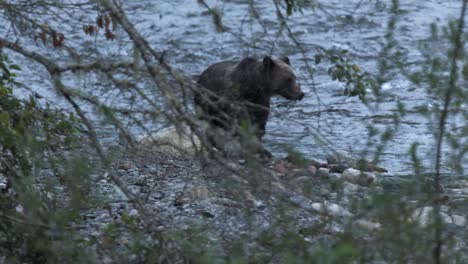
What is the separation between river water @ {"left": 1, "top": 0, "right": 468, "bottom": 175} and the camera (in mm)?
8656

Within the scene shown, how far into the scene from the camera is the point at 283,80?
28.6ft

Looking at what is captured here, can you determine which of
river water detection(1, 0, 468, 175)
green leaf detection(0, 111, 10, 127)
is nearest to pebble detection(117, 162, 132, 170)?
river water detection(1, 0, 468, 175)

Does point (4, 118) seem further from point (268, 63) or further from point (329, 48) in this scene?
point (329, 48)

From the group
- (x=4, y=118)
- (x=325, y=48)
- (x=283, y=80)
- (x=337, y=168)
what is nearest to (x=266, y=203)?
(x=4, y=118)

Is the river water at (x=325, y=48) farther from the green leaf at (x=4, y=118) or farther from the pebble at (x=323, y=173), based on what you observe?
the green leaf at (x=4, y=118)

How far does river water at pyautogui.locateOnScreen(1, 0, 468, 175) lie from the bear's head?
13cm

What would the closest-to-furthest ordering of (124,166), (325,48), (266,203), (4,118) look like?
1. (266,203)
2. (4,118)
3. (124,166)
4. (325,48)

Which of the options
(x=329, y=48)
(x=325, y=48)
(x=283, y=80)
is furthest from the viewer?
(x=329, y=48)

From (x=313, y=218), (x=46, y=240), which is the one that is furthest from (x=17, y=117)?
(x=313, y=218)

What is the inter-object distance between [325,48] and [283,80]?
3163 mm

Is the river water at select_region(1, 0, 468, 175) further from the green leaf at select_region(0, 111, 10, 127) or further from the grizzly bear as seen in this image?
the green leaf at select_region(0, 111, 10, 127)

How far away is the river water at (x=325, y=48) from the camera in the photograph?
866 centimetres

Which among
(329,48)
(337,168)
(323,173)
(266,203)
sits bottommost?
(329,48)

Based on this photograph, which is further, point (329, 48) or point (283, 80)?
point (329, 48)
